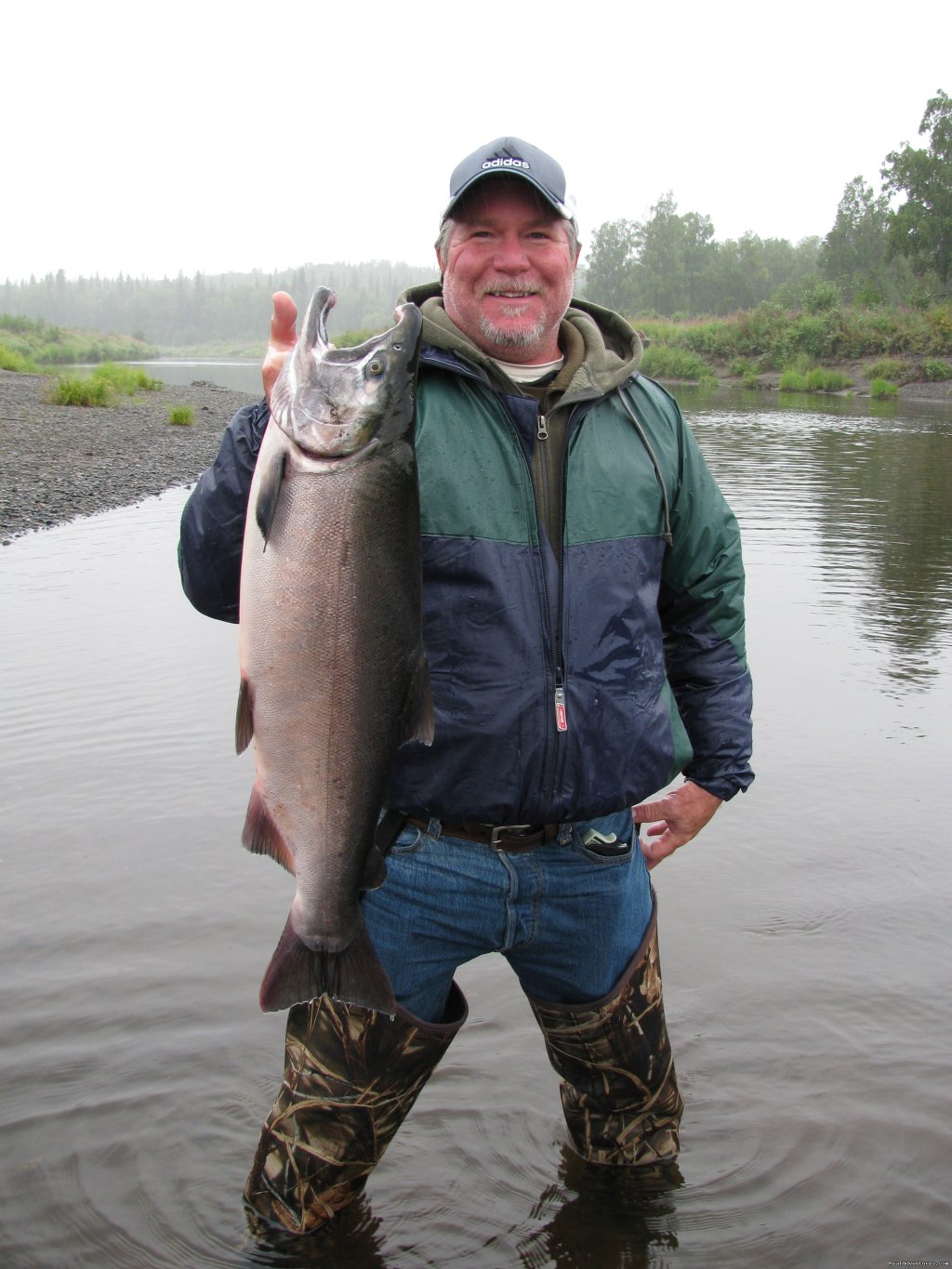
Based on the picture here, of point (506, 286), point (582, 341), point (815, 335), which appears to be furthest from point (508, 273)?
point (815, 335)

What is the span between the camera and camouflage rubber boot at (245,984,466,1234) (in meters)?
2.59

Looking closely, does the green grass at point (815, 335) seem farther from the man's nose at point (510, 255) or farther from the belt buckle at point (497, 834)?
the belt buckle at point (497, 834)

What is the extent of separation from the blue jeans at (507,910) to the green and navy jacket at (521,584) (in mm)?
113

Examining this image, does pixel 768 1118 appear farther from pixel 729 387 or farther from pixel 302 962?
pixel 729 387

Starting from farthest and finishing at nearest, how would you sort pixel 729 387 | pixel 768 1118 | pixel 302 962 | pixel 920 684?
pixel 729 387, pixel 920 684, pixel 768 1118, pixel 302 962

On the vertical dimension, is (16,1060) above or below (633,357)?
below

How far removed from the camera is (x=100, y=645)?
8289 millimetres

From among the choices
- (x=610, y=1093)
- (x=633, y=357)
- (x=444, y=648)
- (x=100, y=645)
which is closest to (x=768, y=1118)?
(x=610, y=1093)

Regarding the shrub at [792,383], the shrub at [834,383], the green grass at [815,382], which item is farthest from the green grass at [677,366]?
the shrub at [834,383]

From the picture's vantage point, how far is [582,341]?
9.57ft

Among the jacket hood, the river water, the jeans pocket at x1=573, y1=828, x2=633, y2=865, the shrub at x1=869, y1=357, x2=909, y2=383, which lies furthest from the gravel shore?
the shrub at x1=869, y1=357, x2=909, y2=383

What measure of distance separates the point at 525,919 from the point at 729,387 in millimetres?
54938

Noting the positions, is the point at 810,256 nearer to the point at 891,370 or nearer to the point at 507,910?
the point at 891,370

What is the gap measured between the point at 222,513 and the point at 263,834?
766 millimetres
